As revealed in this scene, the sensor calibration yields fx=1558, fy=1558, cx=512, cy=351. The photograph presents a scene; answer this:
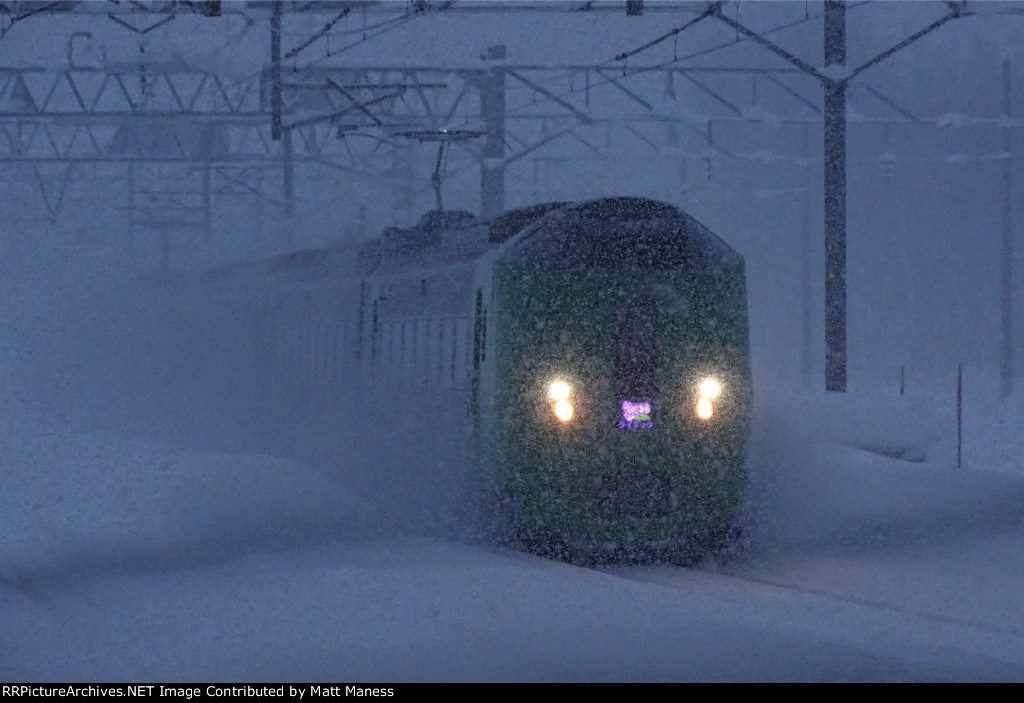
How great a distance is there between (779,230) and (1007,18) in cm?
1192

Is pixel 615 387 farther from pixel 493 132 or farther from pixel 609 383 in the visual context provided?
pixel 493 132

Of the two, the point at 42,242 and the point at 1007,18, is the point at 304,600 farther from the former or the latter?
the point at 42,242

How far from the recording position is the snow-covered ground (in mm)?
7477

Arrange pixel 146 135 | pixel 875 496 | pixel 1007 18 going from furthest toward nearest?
pixel 1007 18, pixel 146 135, pixel 875 496

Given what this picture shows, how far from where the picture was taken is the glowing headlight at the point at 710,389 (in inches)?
441

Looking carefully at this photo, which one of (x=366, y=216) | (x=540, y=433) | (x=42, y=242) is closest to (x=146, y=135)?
(x=366, y=216)

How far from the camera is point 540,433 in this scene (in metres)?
10.9
